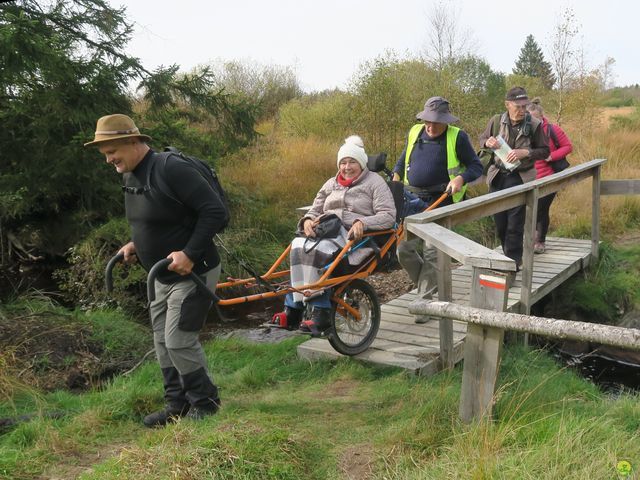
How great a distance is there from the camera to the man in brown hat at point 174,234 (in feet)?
11.9

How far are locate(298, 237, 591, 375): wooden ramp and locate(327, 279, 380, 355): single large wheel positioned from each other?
11 centimetres

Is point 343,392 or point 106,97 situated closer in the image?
point 343,392

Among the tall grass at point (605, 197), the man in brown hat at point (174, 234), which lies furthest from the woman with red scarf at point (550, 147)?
the man in brown hat at point (174, 234)

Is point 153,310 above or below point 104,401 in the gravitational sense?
above

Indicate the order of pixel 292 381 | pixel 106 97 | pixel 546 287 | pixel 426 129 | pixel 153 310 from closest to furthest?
1. pixel 153 310
2. pixel 292 381
3. pixel 426 129
4. pixel 546 287
5. pixel 106 97

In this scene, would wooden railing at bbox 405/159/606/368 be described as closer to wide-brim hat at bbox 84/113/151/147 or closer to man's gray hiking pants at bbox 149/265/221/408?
man's gray hiking pants at bbox 149/265/221/408

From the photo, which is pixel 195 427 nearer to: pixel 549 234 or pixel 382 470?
pixel 382 470

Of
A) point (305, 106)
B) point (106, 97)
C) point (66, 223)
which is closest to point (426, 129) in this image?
point (106, 97)

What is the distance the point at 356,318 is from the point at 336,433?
156 centimetres

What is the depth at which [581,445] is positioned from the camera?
2818mm

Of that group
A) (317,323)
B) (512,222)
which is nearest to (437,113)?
(512,222)

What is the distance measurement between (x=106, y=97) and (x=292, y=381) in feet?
17.9

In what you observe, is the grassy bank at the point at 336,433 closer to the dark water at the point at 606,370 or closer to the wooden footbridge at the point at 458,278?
the wooden footbridge at the point at 458,278

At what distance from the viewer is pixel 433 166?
5.78 metres
